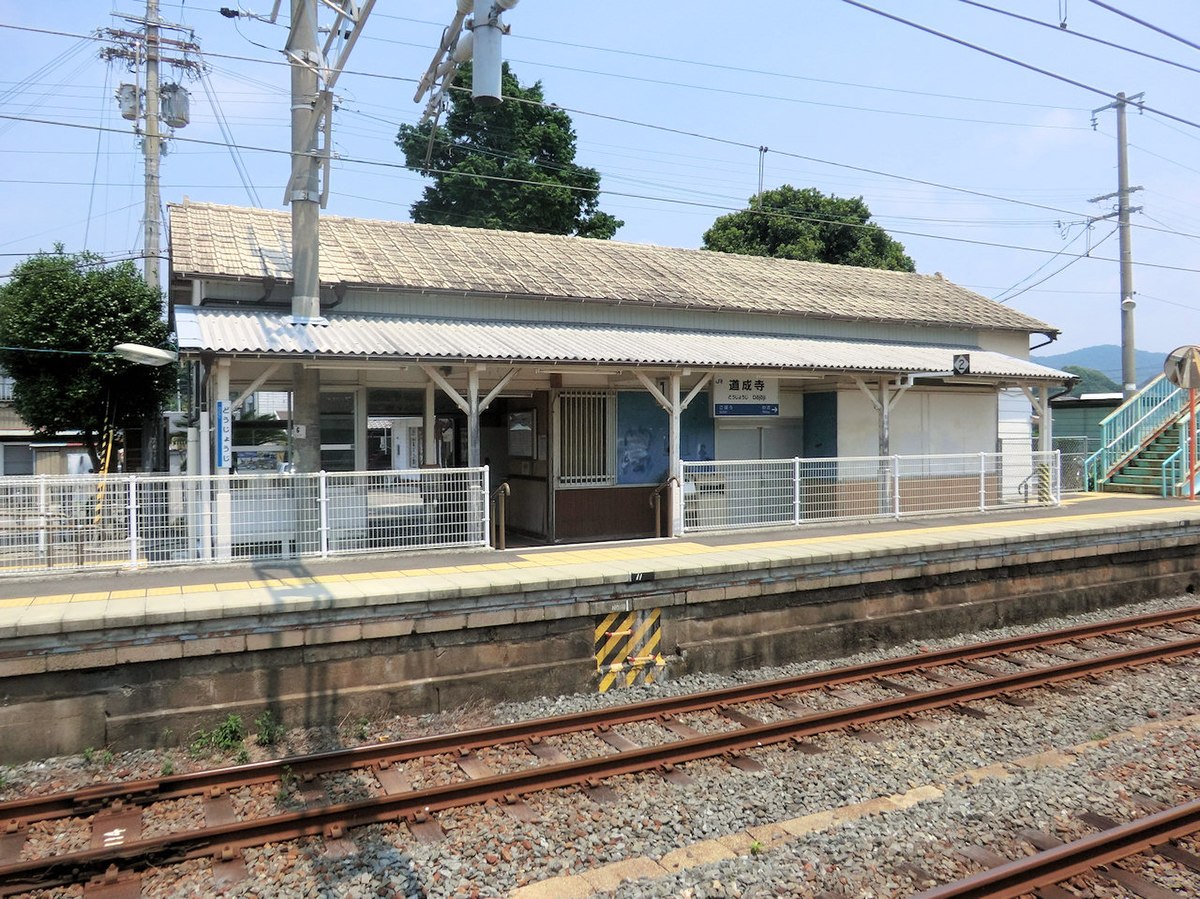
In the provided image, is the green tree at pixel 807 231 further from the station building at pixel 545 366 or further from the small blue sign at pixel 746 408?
the small blue sign at pixel 746 408

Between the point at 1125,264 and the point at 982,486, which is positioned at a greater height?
the point at 1125,264

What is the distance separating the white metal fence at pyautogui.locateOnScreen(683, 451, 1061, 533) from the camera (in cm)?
1355

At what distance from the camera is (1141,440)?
21.1 m

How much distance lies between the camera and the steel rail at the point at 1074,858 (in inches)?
190

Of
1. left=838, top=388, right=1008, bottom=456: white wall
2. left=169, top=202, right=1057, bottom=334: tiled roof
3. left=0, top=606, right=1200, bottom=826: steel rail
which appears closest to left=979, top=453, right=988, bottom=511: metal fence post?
left=838, top=388, right=1008, bottom=456: white wall

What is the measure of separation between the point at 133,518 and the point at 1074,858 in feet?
30.4

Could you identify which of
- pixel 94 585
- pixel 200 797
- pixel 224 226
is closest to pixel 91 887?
pixel 200 797

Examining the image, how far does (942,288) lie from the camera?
23.0 meters

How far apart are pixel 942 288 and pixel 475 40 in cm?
1868

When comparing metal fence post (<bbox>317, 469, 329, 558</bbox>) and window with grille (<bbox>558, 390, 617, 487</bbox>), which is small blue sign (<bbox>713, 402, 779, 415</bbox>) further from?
metal fence post (<bbox>317, 469, 329, 558</bbox>)

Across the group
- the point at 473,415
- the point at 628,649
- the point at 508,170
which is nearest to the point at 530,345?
the point at 473,415

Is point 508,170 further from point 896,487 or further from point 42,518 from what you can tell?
point 42,518

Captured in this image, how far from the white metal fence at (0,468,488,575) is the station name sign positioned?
17.6 feet

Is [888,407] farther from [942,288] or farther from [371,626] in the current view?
[371,626]
